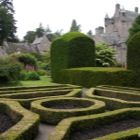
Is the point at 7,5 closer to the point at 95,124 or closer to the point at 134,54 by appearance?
the point at 134,54

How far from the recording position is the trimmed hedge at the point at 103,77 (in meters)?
15.8

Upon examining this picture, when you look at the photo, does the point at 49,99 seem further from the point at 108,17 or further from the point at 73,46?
the point at 108,17

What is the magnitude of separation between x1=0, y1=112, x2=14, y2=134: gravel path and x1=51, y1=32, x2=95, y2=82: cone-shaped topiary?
492 inches

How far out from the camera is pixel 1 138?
18.9ft

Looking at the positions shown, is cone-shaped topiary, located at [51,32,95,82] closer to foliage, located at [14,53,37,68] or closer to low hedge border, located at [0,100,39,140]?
A: foliage, located at [14,53,37,68]

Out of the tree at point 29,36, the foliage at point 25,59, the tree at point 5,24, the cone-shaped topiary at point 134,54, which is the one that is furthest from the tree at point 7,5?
the cone-shaped topiary at point 134,54

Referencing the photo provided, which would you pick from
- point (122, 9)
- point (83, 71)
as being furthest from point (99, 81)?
point (122, 9)

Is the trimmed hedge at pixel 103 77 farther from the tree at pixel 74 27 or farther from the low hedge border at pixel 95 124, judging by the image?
the tree at pixel 74 27

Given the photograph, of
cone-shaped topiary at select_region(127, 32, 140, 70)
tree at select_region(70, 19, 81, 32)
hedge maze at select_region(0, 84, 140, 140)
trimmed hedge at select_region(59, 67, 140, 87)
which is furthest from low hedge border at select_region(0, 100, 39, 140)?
tree at select_region(70, 19, 81, 32)

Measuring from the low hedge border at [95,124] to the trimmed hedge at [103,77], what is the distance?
6.78m

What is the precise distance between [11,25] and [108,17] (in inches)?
1162

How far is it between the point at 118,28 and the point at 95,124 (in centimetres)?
6197

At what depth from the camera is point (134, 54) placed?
1582cm

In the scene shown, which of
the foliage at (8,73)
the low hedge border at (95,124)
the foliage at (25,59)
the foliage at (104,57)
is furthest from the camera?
the foliage at (104,57)
